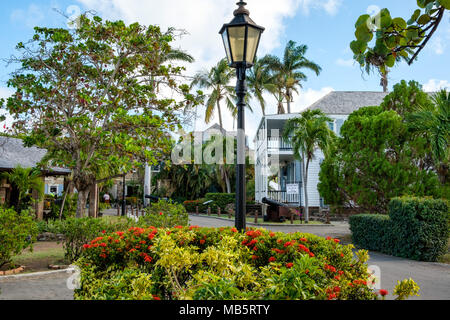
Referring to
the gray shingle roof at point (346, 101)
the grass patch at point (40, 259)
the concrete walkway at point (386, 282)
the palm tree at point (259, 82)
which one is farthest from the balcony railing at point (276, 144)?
the grass patch at point (40, 259)

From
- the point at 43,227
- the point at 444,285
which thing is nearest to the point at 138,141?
the point at 43,227

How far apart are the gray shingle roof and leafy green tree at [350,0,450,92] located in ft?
94.9

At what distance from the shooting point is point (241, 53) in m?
5.56

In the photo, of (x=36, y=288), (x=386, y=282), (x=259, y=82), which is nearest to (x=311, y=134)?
(x=386, y=282)

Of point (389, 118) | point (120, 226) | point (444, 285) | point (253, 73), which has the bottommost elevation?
point (444, 285)

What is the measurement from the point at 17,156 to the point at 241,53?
610 inches

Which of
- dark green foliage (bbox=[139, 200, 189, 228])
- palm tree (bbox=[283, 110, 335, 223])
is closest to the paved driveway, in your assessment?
dark green foliage (bbox=[139, 200, 189, 228])

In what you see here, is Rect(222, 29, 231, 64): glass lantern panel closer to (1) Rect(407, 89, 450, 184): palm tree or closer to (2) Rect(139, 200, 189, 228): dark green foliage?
(2) Rect(139, 200, 189, 228): dark green foliage

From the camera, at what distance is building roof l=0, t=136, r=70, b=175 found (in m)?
15.6

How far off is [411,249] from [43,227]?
12650mm

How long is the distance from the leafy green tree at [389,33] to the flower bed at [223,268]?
166 cm

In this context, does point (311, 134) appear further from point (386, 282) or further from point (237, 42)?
point (237, 42)

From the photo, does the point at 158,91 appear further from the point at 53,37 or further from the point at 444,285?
the point at 444,285

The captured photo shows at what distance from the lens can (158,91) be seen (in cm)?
1176
